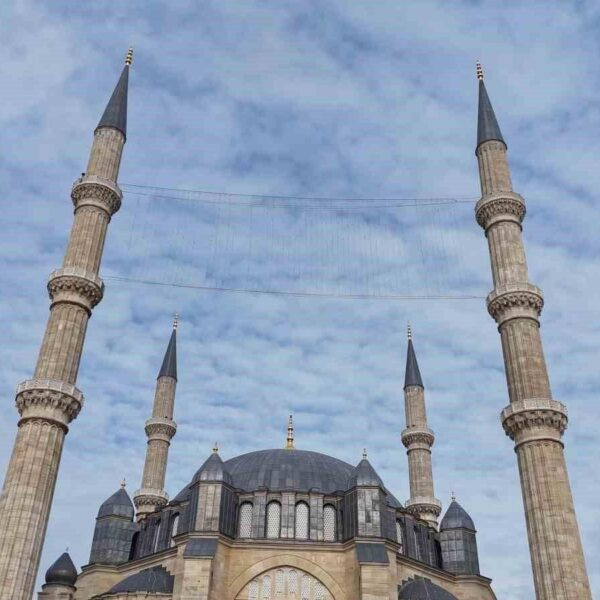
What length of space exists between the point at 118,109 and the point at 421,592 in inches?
854

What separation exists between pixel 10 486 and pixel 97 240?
9.42m

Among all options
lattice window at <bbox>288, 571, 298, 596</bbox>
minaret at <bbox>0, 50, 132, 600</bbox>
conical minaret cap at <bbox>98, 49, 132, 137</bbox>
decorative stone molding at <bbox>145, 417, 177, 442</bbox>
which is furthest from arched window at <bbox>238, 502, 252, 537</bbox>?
conical minaret cap at <bbox>98, 49, 132, 137</bbox>

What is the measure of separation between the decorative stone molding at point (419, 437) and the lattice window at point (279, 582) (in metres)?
13.9

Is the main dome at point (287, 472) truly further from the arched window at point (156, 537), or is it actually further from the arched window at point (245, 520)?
the arched window at point (156, 537)

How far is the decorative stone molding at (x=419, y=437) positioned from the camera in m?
36.2

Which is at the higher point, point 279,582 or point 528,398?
point 528,398

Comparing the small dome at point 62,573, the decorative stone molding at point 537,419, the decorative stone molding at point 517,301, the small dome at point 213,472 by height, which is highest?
the decorative stone molding at point 517,301

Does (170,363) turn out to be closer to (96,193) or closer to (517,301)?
(96,193)

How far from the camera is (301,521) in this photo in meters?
25.2

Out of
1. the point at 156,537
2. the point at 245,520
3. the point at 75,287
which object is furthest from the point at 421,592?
the point at 75,287

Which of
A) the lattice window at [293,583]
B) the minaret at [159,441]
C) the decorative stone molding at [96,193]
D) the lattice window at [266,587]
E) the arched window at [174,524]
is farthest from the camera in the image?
the minaret at [159,441]

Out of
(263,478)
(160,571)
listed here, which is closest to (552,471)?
(263,478)

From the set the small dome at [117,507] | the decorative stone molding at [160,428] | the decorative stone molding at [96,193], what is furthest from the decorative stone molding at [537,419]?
the decorative stone molding at [160,428]

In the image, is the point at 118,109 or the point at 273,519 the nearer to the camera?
the point at 273,519
